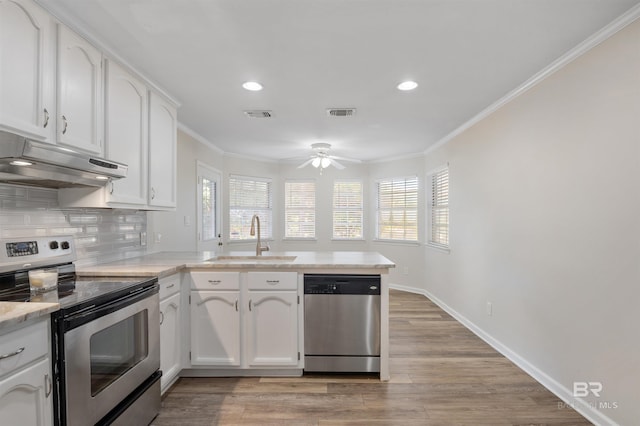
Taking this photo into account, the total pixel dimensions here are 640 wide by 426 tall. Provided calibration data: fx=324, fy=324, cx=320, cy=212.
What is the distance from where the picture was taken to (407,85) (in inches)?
107

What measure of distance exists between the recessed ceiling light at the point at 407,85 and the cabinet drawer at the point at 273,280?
180cm

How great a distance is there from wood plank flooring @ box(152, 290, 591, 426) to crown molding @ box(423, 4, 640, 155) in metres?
2.37

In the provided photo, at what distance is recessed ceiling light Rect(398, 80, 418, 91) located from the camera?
2670mm

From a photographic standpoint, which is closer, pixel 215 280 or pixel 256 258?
pixel 215 280

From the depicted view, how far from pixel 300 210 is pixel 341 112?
3.16 m

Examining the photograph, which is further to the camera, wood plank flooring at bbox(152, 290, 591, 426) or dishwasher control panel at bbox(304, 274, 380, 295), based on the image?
dishwasher control panel at bbox(304, 274, 380, 295)

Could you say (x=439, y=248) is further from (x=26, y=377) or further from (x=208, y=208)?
(x=26, y=377)

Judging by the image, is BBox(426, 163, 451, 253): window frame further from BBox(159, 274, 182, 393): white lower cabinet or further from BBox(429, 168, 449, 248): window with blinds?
BBox(159, 274, 182, 393): white lower cabinet

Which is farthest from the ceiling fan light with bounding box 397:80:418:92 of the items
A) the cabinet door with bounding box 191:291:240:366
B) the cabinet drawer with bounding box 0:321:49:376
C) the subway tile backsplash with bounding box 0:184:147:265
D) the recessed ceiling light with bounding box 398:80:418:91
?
the cabinet drawer with bounding box 0:321:49:376

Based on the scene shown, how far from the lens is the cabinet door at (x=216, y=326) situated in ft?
8.46

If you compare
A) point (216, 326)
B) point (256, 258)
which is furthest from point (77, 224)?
point (256, 258)

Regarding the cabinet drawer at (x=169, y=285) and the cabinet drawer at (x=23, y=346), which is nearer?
the cabinet drawer at (x=23, y=346)

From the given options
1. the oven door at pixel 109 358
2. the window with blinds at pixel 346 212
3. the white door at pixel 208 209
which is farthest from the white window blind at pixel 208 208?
the oven door at pixel 109 358

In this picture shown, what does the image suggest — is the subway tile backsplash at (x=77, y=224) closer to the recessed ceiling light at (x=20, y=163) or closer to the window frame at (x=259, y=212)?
the recessed ceiling light at (x=20, y=163)
